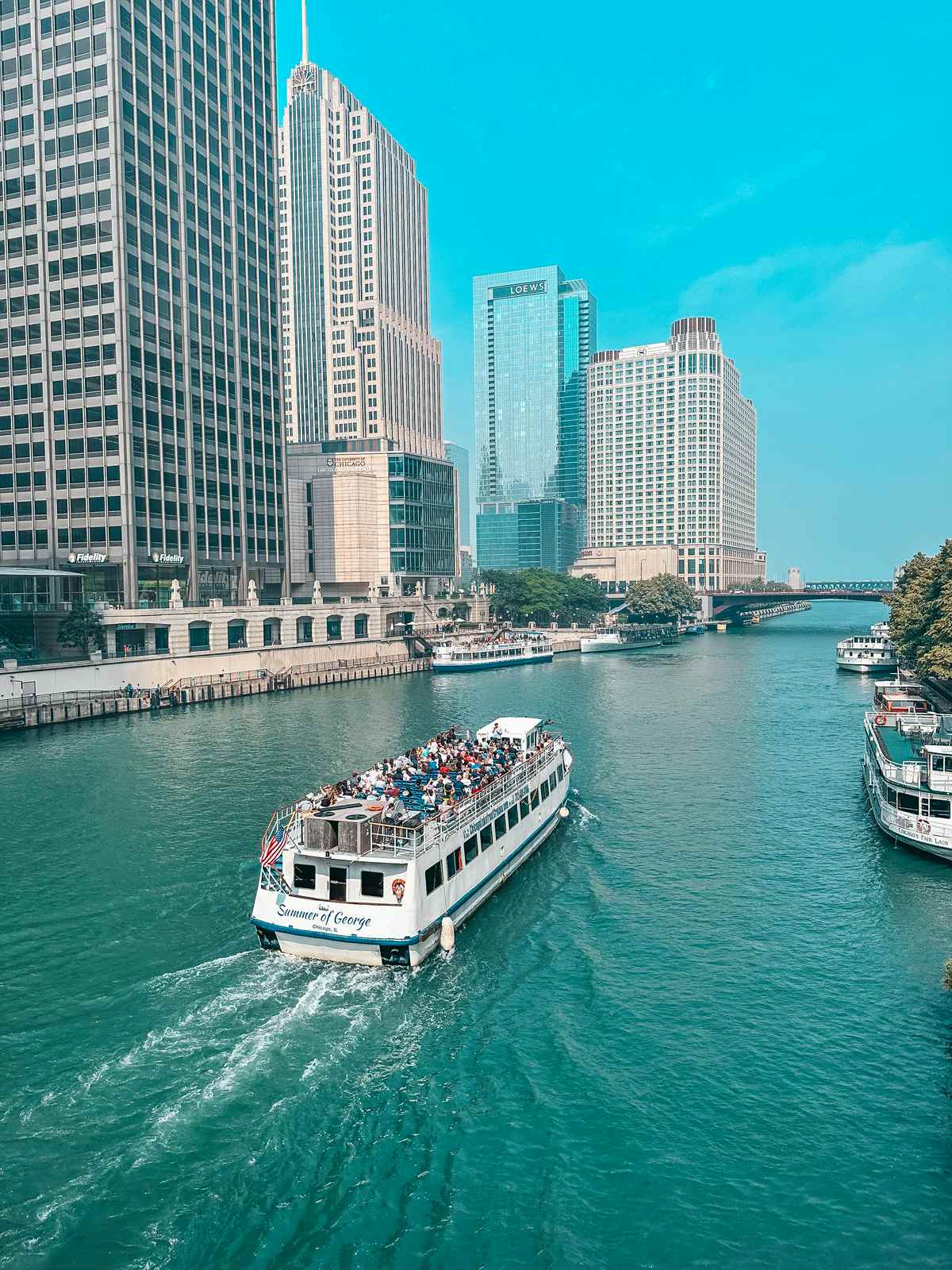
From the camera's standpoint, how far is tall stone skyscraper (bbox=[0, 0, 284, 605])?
115 metres

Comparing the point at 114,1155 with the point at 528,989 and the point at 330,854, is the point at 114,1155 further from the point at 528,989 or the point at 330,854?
the point at 528,989

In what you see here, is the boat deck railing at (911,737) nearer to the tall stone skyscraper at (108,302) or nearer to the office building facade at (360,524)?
the tall stone skyscraper at (108,302)

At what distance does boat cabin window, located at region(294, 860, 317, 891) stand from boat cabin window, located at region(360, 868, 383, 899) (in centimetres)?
191

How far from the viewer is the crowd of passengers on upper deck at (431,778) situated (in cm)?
3756

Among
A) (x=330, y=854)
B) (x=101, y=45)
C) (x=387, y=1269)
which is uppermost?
(x=101, y=45)

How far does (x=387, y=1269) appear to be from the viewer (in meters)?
19.9

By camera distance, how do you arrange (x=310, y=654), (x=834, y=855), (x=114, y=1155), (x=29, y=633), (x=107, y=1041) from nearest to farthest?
(x=114, y=1155) < (x=107, y=1041) < (x=834, y=855) < (x=29, y=633) < (x=310, y=654)

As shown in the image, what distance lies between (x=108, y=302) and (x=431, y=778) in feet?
319

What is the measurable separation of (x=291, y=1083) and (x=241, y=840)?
2354 cm

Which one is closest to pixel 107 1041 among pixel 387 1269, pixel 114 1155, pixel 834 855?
pixel 114 1155

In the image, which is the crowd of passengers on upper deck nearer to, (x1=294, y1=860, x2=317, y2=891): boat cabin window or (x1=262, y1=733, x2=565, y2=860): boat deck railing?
(x1=262, y1=733, x2=565, y2=860): boat deck railing

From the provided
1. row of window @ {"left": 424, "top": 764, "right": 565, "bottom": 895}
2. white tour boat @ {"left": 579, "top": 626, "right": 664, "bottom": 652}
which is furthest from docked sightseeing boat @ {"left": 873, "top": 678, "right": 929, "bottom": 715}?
white tour boat @ {"left": 579, "top": 626, "right": 664, "bottom": 652}

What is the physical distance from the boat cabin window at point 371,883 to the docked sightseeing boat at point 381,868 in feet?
0.10

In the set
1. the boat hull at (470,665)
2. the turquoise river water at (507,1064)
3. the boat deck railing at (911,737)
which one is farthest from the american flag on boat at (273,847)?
the boat hull at (470,665)
